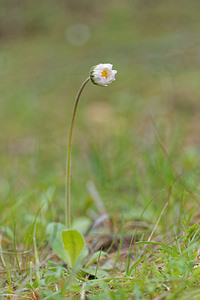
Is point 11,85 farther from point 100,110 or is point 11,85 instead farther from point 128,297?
point 128,297

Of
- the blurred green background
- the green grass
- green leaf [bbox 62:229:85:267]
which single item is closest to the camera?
the green grass

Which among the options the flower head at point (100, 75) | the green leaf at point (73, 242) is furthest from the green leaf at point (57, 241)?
the flower head at point (100, 75)

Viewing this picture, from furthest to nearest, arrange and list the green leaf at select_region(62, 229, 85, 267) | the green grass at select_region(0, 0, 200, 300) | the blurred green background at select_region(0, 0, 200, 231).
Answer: the blurred green background at select_region(0, 0, 200, 231)
the green leaf at select_region(62, 229, 85, 267)
the green grass at select_region(0, 0, 200, 300)

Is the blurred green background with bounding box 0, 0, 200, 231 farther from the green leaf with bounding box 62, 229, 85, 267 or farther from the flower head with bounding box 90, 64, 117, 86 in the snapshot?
the flower head with bounding box 90, 64, 117, 86

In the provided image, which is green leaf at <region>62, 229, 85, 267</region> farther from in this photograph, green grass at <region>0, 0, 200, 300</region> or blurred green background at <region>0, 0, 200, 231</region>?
blurred green background at <region>0, 0, 200, 231</region>

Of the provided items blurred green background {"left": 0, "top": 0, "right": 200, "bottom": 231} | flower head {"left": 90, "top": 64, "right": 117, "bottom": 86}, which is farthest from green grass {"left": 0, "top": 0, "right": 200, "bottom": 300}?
flower head {"left": 90, "top": 64, "right": 117, "bottom": 86}

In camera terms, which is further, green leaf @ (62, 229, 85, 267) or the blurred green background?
the blurred green background

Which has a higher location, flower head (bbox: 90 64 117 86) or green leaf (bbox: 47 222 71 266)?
flower head (bbox: 90 64 117 86)
